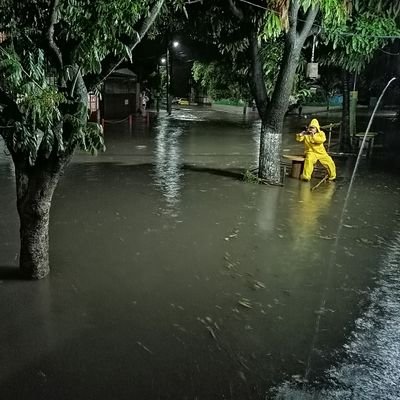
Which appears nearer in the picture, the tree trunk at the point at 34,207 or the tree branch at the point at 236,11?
the tree trunk at the point at 34,207

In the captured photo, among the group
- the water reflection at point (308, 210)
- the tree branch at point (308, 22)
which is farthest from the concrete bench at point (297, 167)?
the tree branch at point (308, 22)

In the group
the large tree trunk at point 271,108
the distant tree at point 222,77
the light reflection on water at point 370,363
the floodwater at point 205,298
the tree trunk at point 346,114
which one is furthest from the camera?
the distant tree at point 222,77

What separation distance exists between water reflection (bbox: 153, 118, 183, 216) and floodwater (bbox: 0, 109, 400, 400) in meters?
0.11

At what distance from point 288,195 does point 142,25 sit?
587 cm

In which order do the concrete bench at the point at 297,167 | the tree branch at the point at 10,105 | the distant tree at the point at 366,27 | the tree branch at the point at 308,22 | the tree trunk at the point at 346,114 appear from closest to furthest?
the tree branch at the point at 10,105 < the tree branch at the point at 308,22 < the distant tree at the point at 366,27 < the concrete bench at the point at 297,167 < the tree trunk at the point at 346,114

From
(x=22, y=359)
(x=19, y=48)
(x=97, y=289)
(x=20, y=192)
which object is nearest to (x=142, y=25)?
(x=19, y=48)

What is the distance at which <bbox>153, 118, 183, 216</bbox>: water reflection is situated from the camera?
10.2 m

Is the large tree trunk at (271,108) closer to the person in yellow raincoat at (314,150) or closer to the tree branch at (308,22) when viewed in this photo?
the tree branch at (308,22)

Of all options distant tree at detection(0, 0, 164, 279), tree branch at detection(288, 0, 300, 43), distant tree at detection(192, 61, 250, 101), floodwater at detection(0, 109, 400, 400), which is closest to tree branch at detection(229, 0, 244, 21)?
tree branch at detection(288, 0, 300, 43)

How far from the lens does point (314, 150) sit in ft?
38.9

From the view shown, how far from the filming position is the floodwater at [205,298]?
4031 millimetres

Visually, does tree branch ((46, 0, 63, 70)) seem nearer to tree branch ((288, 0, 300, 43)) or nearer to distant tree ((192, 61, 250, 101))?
tree branch ((288, 0, 300, 43))

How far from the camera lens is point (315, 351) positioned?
4.50 m

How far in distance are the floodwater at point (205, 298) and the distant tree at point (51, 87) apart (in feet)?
3.77
